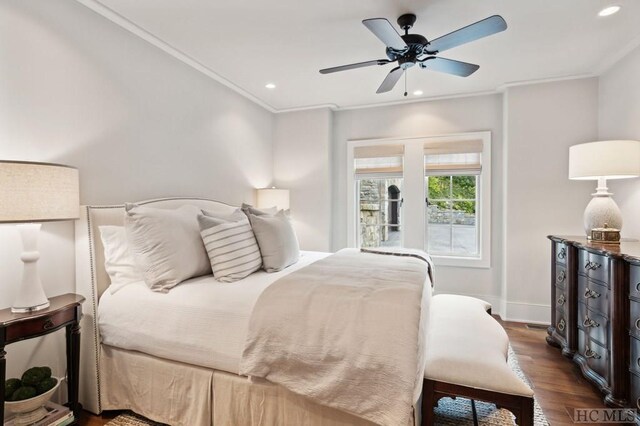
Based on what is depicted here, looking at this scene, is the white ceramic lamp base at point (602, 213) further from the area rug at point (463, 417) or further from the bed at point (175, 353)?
the bed at point (175, 353)

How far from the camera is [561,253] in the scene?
9.18 feet

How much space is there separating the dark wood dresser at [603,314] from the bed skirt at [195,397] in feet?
4.81

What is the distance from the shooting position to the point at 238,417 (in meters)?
1.67

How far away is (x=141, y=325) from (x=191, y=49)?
2299 mm

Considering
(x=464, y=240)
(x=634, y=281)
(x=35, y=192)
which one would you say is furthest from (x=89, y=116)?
(x=464, y=240)

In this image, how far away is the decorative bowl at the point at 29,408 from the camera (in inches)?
59.2

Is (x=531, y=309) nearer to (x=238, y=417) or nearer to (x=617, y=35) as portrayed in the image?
(x=617, y=35)

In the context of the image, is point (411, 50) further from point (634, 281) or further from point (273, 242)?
point (634, 281)

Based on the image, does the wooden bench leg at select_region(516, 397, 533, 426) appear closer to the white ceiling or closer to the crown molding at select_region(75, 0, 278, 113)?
the white ceiling

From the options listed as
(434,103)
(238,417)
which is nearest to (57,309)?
(238,417)

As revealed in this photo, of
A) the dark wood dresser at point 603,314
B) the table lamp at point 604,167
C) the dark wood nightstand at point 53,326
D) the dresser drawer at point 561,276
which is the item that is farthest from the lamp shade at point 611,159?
the dark wood nightstand at point 53,326

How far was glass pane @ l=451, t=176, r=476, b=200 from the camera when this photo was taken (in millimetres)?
3973

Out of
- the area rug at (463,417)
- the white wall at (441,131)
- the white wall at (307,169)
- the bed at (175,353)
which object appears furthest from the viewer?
the white wall at (307,169)

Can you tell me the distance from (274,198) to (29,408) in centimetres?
283
